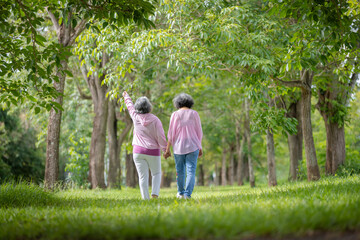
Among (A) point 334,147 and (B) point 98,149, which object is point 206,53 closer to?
(A) point 334,147

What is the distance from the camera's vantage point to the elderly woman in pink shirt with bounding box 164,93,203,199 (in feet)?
22.9

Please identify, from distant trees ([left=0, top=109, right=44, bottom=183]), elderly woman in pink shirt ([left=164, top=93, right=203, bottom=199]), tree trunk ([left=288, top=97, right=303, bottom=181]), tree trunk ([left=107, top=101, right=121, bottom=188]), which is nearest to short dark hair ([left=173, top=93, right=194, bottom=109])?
elderly woman in pink shirt ([left=164, top=93, right=203, bottom=199])

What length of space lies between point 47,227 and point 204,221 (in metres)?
1.75

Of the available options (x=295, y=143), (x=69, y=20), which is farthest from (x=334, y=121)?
(x=69, y=20)

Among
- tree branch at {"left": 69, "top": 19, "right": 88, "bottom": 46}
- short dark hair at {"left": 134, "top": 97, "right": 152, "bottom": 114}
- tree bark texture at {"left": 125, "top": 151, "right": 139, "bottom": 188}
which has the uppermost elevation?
tree branch at {"left": 69, "top": 19, "right": 88, "bottom": 46}

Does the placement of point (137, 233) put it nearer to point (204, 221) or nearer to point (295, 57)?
point (204, 221)

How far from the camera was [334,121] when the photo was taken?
13.0m

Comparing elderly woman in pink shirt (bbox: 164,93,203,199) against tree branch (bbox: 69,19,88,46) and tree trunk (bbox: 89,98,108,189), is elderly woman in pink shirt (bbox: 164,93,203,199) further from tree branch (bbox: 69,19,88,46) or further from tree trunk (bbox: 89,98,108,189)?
tree trunk (bbox: 89,98,108,189)

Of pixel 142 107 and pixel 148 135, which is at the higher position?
pixel 142 107

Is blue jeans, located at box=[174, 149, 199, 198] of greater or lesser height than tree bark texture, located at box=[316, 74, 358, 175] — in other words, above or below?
below

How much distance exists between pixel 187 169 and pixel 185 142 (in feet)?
1.81

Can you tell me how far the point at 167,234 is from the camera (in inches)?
121

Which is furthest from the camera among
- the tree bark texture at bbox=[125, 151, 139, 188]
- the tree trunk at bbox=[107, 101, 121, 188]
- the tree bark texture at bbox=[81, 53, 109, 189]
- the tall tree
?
the tree bark texture at bbox=[125, 151, 139, 188]

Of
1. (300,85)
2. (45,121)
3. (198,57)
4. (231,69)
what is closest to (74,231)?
(198,57)
